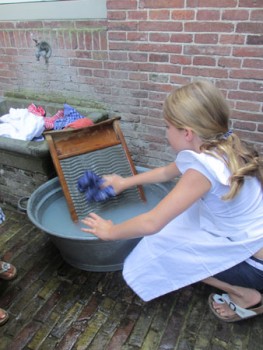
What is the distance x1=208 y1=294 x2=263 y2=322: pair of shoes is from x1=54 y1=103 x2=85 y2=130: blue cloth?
180 cm

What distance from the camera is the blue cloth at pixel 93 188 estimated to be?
224 cm

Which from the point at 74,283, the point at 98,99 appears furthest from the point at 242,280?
the point at 98,99

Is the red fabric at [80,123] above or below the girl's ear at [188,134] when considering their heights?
below

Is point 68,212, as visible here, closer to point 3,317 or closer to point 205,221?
point 3,317

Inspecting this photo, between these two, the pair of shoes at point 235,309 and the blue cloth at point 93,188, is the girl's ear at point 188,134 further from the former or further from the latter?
the pair of shoes at point 235,309

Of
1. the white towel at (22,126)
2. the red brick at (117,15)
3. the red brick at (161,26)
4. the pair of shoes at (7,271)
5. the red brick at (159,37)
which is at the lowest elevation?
the pair of shoes at (7,271)

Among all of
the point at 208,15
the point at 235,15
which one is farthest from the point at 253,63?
the point at 208,15

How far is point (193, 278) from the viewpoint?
73.3 inches

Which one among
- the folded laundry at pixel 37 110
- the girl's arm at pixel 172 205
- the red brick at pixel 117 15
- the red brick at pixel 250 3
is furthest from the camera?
the folded laundry at pixel 37 110

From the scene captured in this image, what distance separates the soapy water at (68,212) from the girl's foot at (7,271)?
40 centimetres

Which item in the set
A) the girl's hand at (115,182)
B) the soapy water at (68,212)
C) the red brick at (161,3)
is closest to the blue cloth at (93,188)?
the girl's hand at (115,182)

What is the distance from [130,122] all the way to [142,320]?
5.62 ft

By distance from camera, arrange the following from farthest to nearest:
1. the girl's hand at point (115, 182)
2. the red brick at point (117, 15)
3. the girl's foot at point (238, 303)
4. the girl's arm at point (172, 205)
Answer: the red brick at point (117, 15)
the girl's hand at point (115, 182)
the girl's foot at point (238, 303)
the girl's arm at point (172, 205)

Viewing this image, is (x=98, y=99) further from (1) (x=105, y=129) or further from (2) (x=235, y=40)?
(2) (x=235, y=40)
